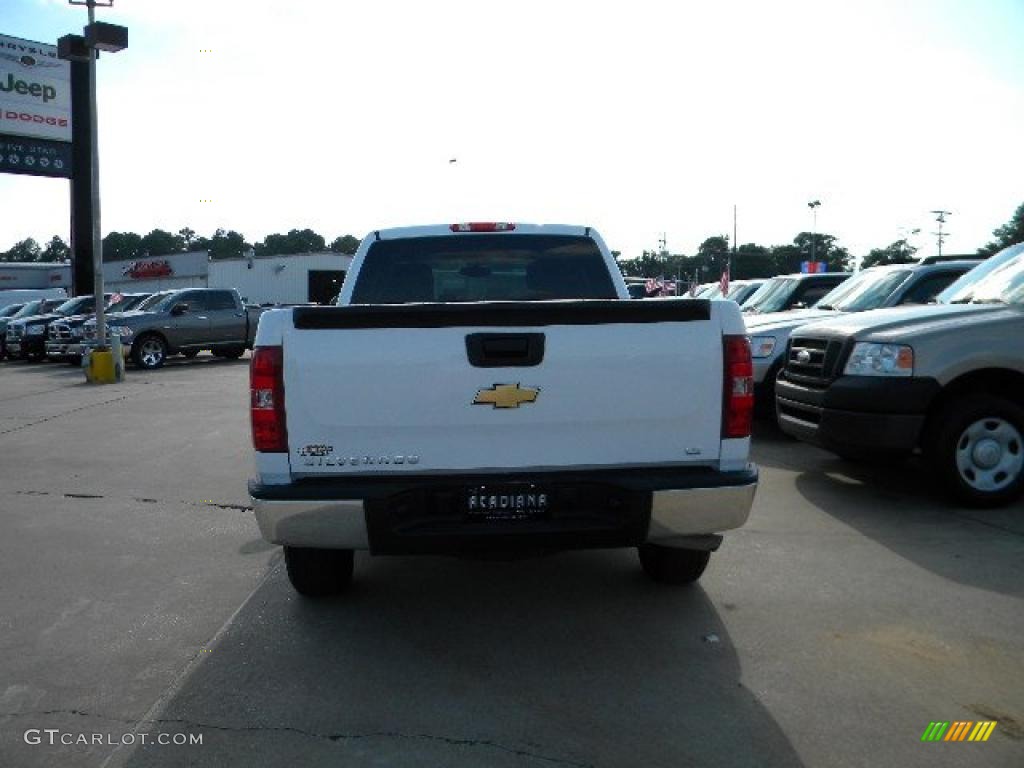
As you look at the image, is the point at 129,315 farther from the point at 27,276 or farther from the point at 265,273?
the point at 27,276

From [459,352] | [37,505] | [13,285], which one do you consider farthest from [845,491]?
[13,285]

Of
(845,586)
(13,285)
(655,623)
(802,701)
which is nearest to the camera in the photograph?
(802,701)

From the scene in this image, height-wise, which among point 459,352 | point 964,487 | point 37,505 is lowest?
point 37,505

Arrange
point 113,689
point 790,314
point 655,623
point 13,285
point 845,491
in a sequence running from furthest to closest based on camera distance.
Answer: point 13,285 → point 790,314 → point 845,491 → point 655,623 → point 113,689

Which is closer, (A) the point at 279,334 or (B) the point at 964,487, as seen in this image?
(A) the point at 279,334

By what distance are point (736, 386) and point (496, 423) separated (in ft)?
3.38

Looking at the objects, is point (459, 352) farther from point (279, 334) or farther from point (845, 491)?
point (845, 491)

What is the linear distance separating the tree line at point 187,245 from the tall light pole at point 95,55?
315ft

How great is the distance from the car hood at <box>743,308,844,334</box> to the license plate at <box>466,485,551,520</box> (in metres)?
6.33

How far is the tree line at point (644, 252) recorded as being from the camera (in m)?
96.7

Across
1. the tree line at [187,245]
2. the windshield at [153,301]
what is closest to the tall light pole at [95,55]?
the windshield at [153,301]

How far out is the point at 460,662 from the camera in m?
3.82

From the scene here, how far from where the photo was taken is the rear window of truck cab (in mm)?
5684

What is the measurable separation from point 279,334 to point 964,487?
4.90m
